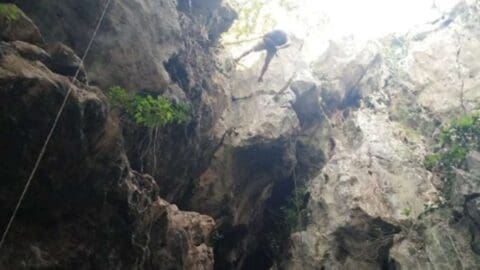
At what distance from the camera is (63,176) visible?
5840 mm

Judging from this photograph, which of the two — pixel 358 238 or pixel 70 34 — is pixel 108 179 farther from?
pixel 358 238

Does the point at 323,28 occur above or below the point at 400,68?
above

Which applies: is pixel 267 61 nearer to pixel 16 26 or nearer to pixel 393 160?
pixel 393 160

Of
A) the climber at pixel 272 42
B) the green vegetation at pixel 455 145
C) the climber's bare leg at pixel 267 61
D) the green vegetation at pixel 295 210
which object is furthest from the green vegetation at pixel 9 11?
the green vegetation at pixel 455 145

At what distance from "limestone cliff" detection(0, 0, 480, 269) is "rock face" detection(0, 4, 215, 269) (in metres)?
0.02

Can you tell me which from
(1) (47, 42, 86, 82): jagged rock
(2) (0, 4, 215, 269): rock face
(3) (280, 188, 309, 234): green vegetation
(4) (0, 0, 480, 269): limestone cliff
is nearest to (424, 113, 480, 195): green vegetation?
(4) (0, 0, 480, 269): limestone cliff

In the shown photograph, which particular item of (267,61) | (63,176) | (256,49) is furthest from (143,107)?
(267,61)

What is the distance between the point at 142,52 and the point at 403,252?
25.7 feet

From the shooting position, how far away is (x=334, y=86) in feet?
51.7

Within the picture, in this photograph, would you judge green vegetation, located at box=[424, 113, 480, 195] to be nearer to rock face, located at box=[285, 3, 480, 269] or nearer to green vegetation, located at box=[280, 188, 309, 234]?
rock face, located at box=[285, 3, 480, 269]

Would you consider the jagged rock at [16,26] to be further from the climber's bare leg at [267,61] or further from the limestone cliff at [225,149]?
the climber's bare leg at [267,61]

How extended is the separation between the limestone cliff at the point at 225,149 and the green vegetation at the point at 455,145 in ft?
0.93

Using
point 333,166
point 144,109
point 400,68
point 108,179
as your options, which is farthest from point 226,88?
point 400,68

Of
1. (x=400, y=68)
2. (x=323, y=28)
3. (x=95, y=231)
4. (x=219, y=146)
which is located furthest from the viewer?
(x=323, y=28)
